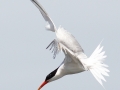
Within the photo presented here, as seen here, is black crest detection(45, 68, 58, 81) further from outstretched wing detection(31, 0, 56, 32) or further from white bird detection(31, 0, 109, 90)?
outstretched wing detection(31, 0, 56, 32)

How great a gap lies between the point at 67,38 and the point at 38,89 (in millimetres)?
2612

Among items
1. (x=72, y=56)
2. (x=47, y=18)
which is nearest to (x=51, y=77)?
(x=72, y=56)

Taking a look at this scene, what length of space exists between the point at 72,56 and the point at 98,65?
0.61 m

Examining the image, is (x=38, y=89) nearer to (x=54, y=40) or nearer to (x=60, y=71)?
(x=60, y=71)

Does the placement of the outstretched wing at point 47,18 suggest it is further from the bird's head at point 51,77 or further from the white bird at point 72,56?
the bird's head at point 51,77

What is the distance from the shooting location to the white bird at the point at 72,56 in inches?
645

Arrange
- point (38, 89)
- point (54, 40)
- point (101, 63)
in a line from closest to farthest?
point (54, 40) → point (101, 63) → point (38, 89)

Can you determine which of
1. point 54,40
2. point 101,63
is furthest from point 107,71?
point 54,40

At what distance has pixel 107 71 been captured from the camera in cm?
1702

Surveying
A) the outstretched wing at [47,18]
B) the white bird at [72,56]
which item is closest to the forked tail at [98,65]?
the white bird at [72,56]

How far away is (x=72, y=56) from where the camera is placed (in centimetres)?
1705

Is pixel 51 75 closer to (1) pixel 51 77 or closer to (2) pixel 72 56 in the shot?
(1) pixel 51 77

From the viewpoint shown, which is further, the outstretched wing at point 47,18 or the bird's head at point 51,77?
the bird's head at point 51,77

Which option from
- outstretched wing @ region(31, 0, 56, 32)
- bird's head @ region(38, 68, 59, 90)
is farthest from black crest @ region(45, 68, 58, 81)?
outstretched wing @ region(31, 0, 56, 32)
